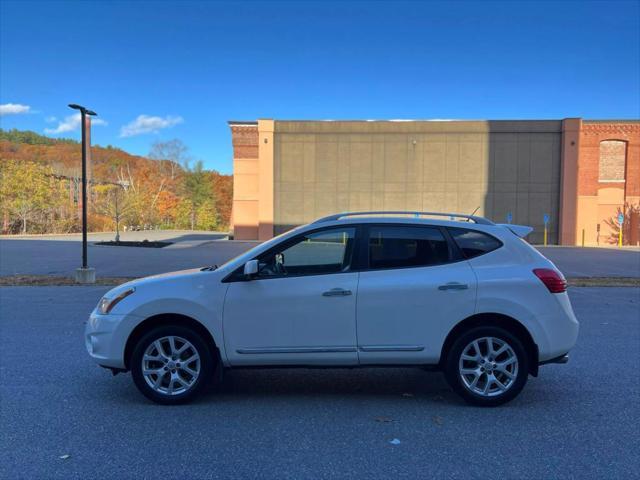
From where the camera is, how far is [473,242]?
15.6 feet

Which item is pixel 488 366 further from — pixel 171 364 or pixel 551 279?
pixel 171 364

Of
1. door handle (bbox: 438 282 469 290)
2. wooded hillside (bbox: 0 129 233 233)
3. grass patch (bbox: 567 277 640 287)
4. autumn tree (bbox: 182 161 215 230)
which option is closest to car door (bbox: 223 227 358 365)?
door handle (bbox: 438 282 469 290)

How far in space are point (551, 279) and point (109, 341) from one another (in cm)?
401

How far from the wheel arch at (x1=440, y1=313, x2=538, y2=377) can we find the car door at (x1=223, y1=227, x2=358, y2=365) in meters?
0.86

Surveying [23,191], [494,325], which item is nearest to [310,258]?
[494,325]

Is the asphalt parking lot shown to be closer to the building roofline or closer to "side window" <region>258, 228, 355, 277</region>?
"side window" <region>258, 228, 355, 277</region>

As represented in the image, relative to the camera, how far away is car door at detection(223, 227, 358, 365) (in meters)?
4.51

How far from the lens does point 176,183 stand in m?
68.6

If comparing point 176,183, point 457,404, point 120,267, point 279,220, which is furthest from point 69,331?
point 176,183

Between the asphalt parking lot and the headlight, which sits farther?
the headlight

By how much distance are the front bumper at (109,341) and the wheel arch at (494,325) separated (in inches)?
114

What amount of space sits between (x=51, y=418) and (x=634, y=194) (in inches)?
1418

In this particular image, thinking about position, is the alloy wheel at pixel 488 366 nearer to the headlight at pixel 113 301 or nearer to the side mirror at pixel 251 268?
the side mirror at pixel 251 268

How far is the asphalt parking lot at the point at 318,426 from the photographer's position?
11.3 ft
